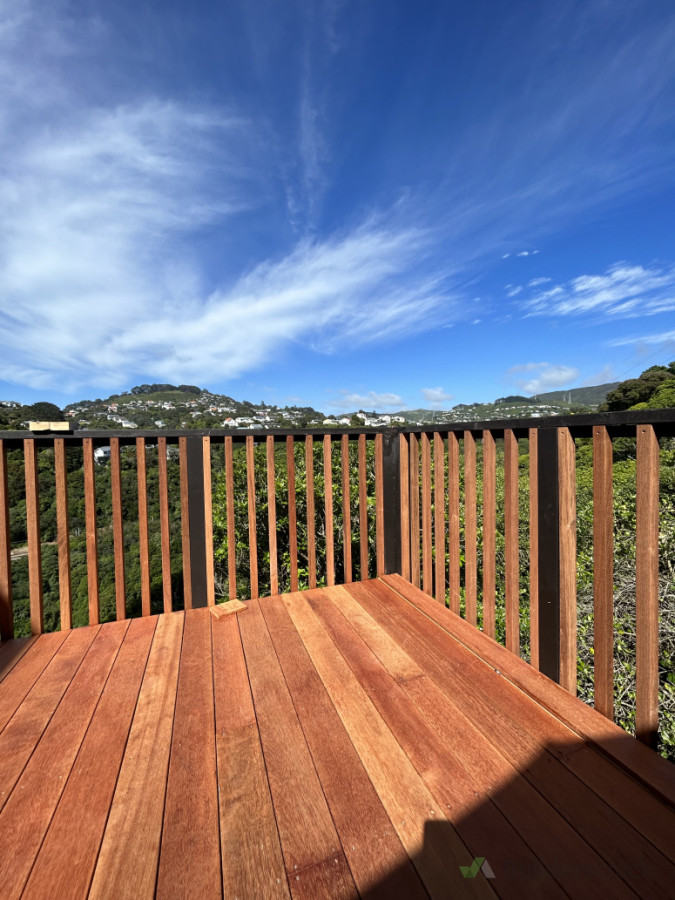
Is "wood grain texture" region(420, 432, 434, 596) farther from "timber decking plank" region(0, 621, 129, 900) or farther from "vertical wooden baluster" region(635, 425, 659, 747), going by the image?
"timber decking plank" region(0, 621, 129, 900)

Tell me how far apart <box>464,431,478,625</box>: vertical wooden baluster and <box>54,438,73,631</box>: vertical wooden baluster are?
1936 millimetres

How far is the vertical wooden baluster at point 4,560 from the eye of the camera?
69.6 inches

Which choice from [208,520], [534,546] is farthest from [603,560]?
[208,520]

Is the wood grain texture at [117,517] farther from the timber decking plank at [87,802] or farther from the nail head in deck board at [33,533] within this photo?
the timber decking plank at [87,802]

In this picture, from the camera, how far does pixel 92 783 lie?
1.01m

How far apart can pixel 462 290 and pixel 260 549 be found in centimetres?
2040

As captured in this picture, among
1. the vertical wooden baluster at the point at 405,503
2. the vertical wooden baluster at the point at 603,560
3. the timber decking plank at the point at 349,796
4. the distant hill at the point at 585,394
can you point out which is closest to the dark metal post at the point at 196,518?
the timber decking plank at the point at 349,796

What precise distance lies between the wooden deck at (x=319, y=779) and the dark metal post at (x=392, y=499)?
843 mm

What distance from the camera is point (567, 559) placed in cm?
133

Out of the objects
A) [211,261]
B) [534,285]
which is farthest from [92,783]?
[534,285]

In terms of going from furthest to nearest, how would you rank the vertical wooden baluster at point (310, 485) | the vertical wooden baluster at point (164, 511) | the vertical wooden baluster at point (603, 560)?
the vertical wooden baluster at point (310, 485), the vertical wooden baluster at point (164, 511), the vertical wooden baluster at point (603, 560)

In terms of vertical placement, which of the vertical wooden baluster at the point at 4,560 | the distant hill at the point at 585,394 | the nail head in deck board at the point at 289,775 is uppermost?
the distant hill at the point at 585,394

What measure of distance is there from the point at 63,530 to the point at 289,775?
1.58 meters

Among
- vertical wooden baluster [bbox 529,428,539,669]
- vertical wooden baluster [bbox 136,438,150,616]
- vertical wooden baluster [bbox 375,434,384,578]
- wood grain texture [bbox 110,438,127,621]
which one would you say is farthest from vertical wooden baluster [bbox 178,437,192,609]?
vertical wooden baluster [bbox 529,428,539,669]
